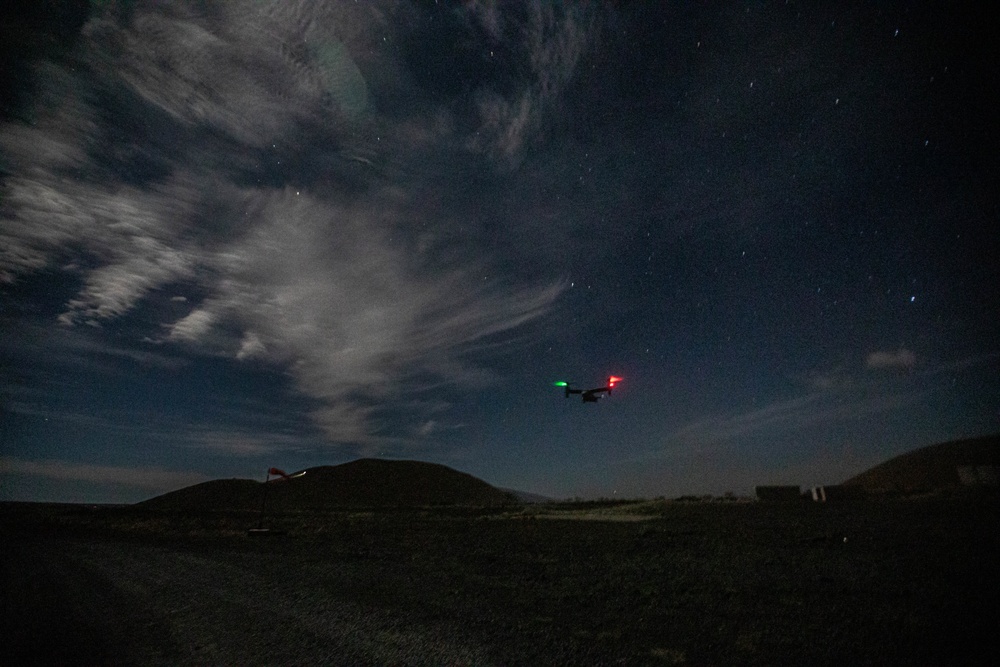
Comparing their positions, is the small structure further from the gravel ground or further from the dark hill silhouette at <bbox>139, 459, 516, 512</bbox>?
the dark hill silhouette at <bbox>139, 459, 516, 512</bbox>

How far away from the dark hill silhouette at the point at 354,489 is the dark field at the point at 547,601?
196 ft

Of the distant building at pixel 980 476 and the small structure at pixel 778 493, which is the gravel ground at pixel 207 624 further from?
the distant building at pixel 980 476

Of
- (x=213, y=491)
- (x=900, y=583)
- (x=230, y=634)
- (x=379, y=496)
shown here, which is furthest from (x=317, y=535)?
(x=213, y=491)

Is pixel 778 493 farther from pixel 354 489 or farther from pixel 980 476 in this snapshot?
pixel 354 489

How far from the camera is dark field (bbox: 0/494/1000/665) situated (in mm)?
5922

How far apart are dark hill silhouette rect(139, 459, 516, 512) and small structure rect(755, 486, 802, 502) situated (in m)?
47.1

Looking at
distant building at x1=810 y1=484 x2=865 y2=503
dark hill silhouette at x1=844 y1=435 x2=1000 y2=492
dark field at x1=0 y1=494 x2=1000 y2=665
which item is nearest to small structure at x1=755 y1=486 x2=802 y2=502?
distant building at x1=810 y1=484 x2=865 y2=503

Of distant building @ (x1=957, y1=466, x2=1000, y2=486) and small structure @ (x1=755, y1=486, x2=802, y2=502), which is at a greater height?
distant building @ (x1=957, y1=466, x2=1000, y2=486)

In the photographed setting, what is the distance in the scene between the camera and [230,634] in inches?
270

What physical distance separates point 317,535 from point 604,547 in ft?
52.9

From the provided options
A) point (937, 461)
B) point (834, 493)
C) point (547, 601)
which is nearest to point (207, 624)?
point (547, 601)

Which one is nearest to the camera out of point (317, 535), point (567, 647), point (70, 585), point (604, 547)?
point (567, 647)

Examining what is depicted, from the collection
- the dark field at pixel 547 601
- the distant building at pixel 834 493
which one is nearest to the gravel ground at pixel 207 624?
the dark field at pixel 547 601

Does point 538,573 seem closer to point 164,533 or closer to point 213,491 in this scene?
point 164,533
